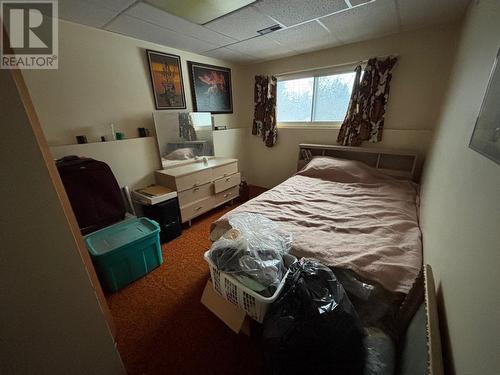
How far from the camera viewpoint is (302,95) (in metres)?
3.05

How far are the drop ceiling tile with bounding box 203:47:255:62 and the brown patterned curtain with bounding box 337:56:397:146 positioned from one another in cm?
160

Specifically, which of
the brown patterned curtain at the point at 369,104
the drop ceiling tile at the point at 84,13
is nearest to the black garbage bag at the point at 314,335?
the brown patterned curtain at the point at 369,104

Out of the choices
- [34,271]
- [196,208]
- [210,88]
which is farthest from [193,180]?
[34,271]

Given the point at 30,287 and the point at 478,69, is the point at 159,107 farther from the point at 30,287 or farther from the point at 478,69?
the point at 478,69

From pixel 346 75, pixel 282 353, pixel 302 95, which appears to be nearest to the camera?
pixel 282 353

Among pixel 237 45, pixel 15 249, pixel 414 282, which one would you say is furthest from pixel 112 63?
pixel 414 282

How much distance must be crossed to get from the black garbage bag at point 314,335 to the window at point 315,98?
2.62 meters

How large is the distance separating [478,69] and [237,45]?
2.30 metres

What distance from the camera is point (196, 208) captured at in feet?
8.43

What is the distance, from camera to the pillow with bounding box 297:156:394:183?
2.28 meters

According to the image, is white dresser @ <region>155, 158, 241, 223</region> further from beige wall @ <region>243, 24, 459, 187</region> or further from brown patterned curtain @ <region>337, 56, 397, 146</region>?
brown patterned curtain @ <region>337, 56, 397, 146</region>

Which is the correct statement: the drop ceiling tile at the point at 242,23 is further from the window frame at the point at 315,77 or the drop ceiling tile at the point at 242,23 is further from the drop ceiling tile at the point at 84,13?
the window frame at the point at 315,77

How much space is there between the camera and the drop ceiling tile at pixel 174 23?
62.2 inches

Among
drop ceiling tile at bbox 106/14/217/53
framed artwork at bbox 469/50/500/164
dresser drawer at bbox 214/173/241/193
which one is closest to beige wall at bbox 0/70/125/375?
framed artwork at bbox 469/50/500/164
